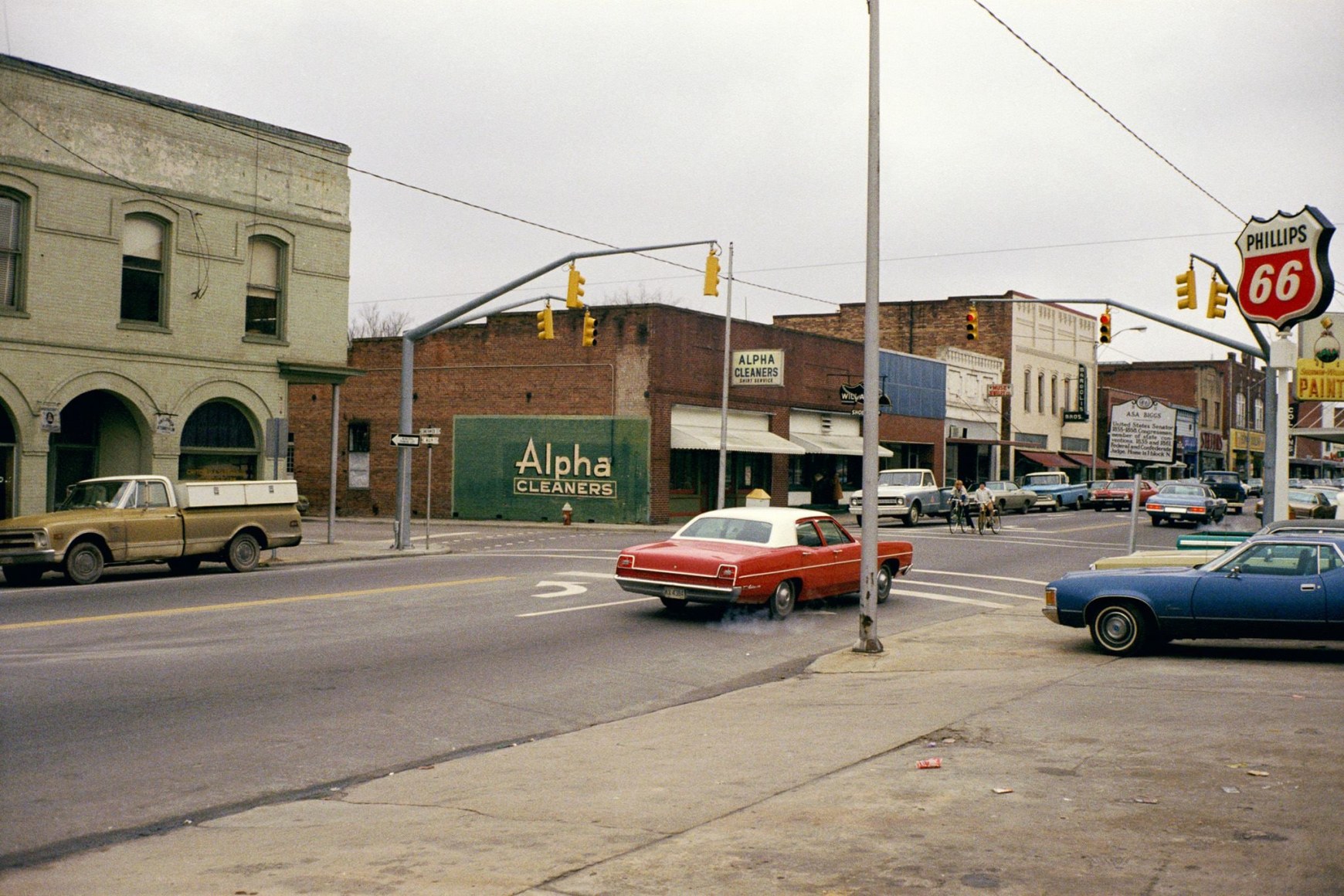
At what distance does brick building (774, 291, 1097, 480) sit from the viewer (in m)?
69.2

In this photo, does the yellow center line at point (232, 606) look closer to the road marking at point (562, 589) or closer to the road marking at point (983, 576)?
the road marking at point (562, 589)

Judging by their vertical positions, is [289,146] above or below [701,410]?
above

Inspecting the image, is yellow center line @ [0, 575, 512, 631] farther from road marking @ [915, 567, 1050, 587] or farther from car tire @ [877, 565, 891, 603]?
road marking @ [915, 567, 1050, 587]

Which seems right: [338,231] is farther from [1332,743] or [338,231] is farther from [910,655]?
[1332,743]

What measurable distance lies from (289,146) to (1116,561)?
814 inches

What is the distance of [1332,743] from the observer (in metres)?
8.10

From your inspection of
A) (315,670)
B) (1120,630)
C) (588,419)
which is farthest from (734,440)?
(315,670)

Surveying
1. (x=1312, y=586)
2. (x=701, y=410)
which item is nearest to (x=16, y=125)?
(x=1312, y=586)

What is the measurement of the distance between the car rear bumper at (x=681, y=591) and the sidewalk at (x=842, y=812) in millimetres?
4517

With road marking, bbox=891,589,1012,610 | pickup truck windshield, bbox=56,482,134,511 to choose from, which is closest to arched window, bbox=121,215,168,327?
pickup truck windshield, bbox=56,482,134,511

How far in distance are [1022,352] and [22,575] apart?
196 feet

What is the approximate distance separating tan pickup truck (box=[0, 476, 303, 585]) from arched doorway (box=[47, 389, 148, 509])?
356cm

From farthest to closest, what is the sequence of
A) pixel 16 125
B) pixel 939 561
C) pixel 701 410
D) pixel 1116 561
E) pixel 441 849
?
pixel 701 410, pixel 939 561, pixel 16 125, pixel 1116 561, pixel 441 849

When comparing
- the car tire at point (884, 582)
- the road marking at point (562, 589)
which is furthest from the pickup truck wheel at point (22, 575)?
the car tire at point (884, 582)
